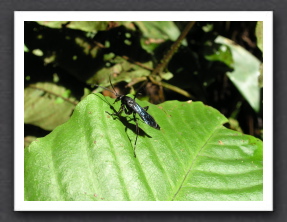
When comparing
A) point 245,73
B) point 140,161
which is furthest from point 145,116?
point 245,73

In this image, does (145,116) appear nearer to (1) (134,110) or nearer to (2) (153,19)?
(1) (134,110)

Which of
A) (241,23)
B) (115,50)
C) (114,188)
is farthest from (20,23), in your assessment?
(241,23)

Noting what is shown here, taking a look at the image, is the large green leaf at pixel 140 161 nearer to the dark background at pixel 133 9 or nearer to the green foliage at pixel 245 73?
the dark background at pixel 133 9

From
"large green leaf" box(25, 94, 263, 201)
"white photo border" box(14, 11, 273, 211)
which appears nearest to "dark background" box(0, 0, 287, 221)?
"white photo border" box(14, 11, 273, 211)

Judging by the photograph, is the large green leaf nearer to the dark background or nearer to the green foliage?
the dark background

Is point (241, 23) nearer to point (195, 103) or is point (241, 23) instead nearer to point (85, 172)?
point (195, 103)
